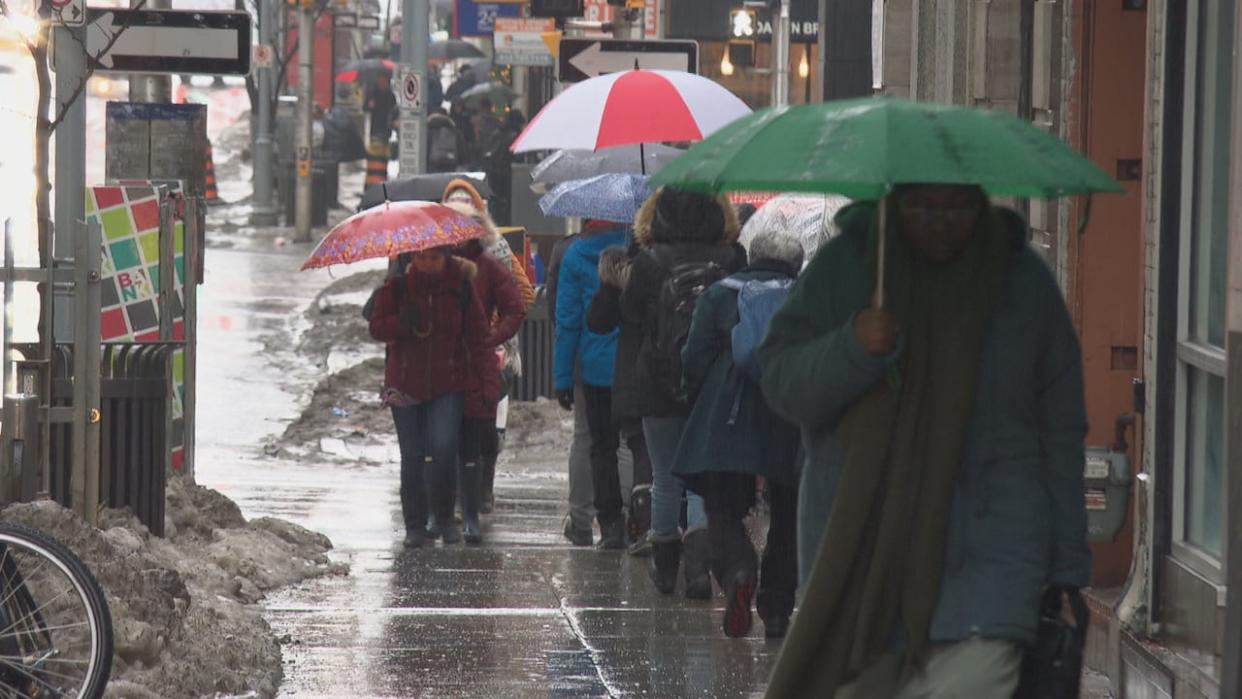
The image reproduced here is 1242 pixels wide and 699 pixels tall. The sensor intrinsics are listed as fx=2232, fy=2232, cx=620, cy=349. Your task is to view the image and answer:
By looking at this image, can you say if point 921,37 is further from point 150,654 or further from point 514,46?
point 514,46

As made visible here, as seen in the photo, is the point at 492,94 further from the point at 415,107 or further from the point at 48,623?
the point at 48,623

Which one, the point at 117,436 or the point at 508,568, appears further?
the point at 508,568

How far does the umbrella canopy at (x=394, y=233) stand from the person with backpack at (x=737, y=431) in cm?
216

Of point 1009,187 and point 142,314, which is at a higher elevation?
point 1009,187

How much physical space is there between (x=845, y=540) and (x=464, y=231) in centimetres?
593

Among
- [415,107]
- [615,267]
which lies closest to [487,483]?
[615,267]

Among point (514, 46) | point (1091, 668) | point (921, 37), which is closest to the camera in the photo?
point (1091, 668)

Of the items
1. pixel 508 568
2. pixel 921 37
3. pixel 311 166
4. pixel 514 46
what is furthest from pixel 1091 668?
pixel 311 166

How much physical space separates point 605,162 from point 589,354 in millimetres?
1752

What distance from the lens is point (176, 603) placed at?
7590 millimetres

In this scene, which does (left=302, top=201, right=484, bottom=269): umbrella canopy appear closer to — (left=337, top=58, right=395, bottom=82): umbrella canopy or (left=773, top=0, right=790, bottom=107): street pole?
(left=773, top=0, right=790, bottom=107): street pole

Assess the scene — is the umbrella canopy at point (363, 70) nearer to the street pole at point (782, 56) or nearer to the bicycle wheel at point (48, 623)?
the street pole at point (782, 56)

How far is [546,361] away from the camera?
16766 millimetres

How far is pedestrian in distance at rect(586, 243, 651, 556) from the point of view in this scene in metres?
9.67
